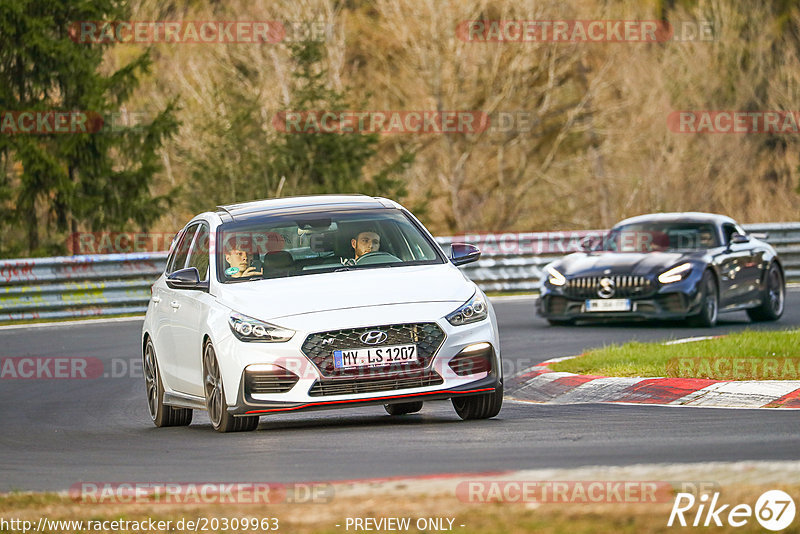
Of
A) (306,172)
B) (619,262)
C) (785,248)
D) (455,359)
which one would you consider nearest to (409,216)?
(455,359)

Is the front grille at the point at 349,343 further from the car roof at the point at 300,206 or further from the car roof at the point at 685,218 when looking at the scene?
the car roof at the point at 685,218

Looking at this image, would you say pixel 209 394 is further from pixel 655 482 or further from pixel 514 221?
pixel 514 221

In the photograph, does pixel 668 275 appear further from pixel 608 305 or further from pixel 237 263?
pixel 237 263

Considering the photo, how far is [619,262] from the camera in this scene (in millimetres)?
19328

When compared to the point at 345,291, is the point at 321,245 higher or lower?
higher

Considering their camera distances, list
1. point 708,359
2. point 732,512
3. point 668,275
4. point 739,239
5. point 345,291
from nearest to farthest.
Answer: point 732,512 → point 345,291 → point 708,359 → point 668,275 → point 739,239

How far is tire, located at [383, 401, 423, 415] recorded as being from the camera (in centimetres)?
1182

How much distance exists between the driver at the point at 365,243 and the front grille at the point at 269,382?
1.41 m

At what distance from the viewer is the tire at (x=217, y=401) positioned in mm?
10406

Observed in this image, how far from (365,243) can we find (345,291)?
3.31ft

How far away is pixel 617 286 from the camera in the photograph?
1905 cm

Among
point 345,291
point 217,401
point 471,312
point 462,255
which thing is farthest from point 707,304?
point 217,401

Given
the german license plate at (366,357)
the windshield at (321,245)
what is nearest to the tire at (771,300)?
the windshield at (321,245)

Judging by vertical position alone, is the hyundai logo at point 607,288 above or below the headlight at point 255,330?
below
